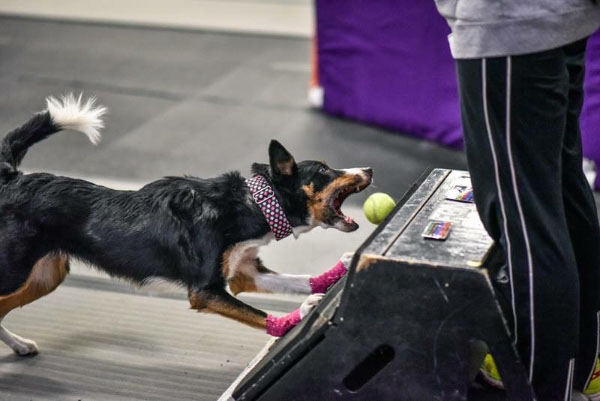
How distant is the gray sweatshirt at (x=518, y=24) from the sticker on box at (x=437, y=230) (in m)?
0.55

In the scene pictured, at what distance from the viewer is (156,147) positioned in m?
5.46

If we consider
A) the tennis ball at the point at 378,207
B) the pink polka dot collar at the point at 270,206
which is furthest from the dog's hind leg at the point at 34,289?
the tennis ball at the point at 378,207

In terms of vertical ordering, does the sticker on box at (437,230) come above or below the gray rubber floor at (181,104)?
above

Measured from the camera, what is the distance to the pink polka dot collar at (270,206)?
2.78 meters

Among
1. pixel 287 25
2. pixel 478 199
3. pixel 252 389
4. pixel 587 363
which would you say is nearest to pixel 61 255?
pixel 252 389

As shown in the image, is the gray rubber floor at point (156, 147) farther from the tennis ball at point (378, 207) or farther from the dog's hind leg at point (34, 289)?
the tennis ball at point (378, 207)

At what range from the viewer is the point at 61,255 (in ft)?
9.56

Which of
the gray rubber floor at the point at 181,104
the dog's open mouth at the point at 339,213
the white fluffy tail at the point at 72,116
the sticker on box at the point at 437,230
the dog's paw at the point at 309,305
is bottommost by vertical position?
the gray rubber floor at the point at 181,104

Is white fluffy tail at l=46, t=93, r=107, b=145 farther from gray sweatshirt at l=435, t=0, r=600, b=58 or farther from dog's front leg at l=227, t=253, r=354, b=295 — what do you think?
gray sweatshirt at l=435, t=0, r=600, b=58

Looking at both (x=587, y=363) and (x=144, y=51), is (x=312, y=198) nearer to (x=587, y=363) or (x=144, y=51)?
(x=587, y=363)

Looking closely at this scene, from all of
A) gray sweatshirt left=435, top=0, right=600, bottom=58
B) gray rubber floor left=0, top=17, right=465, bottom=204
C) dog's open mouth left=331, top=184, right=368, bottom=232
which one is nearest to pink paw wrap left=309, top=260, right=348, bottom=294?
dog's open mouth left=331, top=184, right=368, bottom=232

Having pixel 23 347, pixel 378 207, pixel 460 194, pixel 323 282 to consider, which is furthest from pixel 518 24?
pixel 23 347

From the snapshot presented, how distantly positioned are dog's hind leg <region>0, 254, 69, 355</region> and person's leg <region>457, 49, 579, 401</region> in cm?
A: 155

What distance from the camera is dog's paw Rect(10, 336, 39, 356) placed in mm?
2992
